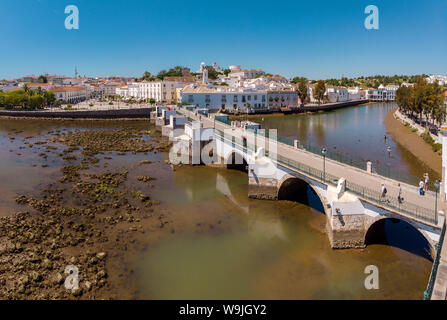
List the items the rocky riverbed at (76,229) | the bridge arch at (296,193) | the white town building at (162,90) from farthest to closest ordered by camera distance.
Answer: the white town building at (162,90) → the bridge arch at (296,193) → the rocky riverbed at (76,229)

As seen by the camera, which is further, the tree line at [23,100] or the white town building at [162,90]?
the white town building at [162,90]

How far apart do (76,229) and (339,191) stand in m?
13.0

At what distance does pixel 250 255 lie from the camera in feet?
46.4

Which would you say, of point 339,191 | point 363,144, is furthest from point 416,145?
point 339,191

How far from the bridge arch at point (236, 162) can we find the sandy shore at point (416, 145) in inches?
616

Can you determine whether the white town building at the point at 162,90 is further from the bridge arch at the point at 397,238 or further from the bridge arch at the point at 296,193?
the bridge arch at the point at 397,238

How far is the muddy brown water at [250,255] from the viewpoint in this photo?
463 inches

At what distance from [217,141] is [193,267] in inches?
642

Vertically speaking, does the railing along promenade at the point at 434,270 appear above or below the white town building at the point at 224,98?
below

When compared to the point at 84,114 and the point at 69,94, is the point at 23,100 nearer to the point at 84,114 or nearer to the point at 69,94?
the point at 84,114

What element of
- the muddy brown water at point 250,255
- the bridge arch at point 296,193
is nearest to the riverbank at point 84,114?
the muddy brown water at point 250,255

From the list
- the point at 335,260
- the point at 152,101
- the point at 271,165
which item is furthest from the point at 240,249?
the point at 152,101

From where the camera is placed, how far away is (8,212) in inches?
731

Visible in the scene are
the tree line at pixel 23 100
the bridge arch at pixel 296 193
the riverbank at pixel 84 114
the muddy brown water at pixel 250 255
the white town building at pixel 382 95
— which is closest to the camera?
the muddy brown water at pixel 250 255
